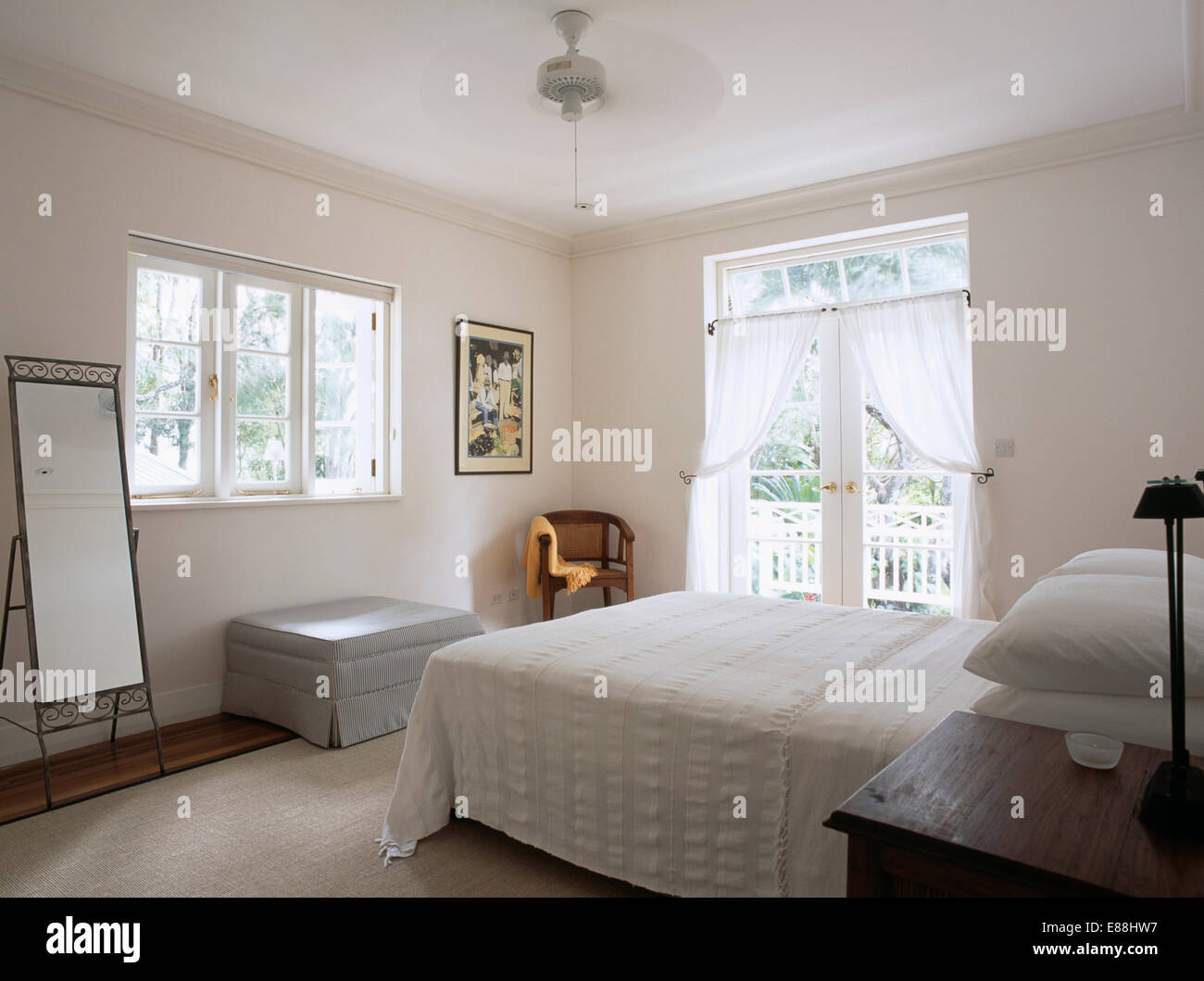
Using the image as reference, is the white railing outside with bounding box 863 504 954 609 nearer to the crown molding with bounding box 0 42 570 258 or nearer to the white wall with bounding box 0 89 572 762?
the white wall with bounding box 0 89 572 762

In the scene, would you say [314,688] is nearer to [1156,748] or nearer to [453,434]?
[453,434]

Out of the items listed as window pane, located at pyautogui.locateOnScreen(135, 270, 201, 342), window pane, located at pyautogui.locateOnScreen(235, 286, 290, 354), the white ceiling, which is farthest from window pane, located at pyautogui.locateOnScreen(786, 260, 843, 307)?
window pane, located at pyautogui.locateOnScreen(135, 270, 201, 342)

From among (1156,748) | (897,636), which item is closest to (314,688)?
(897,636)

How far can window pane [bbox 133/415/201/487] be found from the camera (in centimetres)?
358

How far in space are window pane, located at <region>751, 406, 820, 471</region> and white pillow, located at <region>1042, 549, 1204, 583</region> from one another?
7.52ft

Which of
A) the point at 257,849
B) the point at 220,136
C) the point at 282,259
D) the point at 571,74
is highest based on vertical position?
the point at 220,136

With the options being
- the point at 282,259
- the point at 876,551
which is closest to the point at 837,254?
the point at 876,551

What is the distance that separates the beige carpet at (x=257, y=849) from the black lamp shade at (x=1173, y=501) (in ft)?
5.15

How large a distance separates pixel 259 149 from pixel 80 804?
2993mm

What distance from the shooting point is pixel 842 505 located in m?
4.70

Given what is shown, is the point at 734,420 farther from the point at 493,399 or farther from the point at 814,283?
the point at 493,399

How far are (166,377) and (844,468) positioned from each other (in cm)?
369

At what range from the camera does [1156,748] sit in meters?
1.36

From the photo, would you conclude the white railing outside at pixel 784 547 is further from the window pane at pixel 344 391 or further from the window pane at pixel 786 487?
the window pane at pixel 344 391
